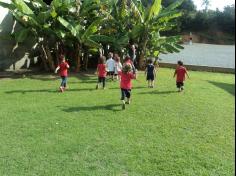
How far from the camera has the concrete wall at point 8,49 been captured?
16016 millimetres

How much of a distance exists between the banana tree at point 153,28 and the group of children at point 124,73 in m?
2.43

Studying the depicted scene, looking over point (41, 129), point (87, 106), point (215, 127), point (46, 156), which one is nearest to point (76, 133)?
point (41, 129)

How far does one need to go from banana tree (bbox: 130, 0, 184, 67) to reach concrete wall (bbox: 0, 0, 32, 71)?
4955mm

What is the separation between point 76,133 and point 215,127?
314 centimetres

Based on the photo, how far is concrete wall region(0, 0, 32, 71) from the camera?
16016 mm

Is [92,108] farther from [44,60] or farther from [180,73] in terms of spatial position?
[44,60]

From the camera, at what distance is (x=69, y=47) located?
16.8 metres

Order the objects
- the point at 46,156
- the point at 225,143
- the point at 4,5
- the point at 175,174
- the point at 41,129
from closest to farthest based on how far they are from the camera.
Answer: the point at 175,174
the point at 46,156
the point at 225,143
the point at 41,129
the point at 4,5

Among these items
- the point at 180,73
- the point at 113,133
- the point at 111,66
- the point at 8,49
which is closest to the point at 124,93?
the point at 113,133

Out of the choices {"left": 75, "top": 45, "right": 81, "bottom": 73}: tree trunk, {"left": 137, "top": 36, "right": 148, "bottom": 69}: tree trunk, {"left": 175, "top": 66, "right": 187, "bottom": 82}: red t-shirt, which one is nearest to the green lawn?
{"left": 175, "top": 66, "right": 187, "bottom": 82}: red t-shirt

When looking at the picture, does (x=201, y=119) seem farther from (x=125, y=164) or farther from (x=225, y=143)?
(x=125, y=164)

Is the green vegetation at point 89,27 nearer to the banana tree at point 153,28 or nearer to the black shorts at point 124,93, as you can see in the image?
the banana tree at point 153,28

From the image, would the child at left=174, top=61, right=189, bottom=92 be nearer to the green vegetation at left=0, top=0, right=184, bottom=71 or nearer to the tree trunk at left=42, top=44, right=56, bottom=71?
the green vegetation at left=0, top=0, right=184, bottom=71

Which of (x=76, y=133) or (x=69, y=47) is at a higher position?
(x=69, y=47)
